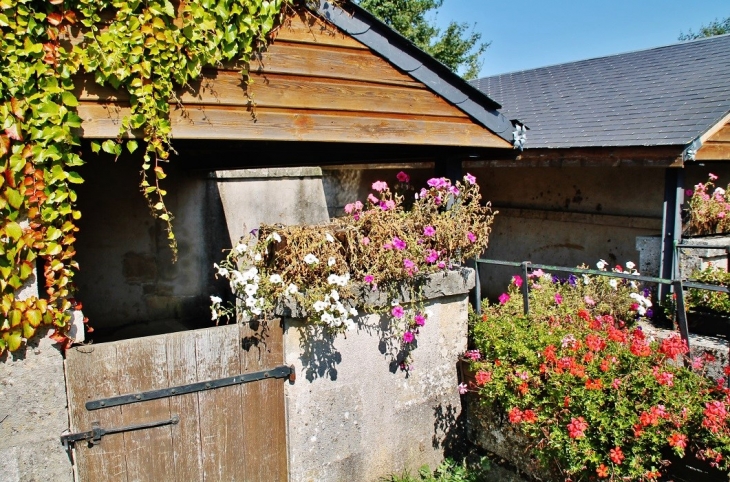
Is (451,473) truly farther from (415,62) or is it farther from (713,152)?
(713,152)

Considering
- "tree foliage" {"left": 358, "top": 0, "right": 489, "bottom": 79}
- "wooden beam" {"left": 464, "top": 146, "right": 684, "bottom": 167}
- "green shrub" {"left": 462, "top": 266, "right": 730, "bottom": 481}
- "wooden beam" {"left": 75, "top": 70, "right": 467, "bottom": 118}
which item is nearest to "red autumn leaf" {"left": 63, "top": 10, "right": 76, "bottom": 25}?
"wooden beam" {"left": 75, "top": 70, "right": 467, "bottom": 118}

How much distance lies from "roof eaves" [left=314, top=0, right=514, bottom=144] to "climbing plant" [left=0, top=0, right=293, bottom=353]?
737 mm

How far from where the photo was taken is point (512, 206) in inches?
364

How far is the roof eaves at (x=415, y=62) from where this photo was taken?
137 inches

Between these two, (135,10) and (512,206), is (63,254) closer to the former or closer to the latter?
(135,10)

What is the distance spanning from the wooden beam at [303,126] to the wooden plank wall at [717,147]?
3544 mm

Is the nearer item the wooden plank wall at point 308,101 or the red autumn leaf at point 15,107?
the red autumn leaf at point 15,107

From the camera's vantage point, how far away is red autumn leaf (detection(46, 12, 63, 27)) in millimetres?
2576

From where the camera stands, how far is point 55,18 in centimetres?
260

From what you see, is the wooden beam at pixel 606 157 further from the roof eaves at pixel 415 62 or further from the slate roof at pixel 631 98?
the roof eaves at pixel 415 62

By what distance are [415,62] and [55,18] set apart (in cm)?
225

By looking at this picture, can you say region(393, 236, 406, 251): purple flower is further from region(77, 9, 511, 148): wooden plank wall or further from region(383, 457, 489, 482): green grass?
region(383, 457, 489, 482): green grass

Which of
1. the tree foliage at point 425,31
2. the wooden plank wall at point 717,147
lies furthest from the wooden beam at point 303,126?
the tree foliage at point 425,31

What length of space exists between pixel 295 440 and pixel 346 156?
302 centimetres
